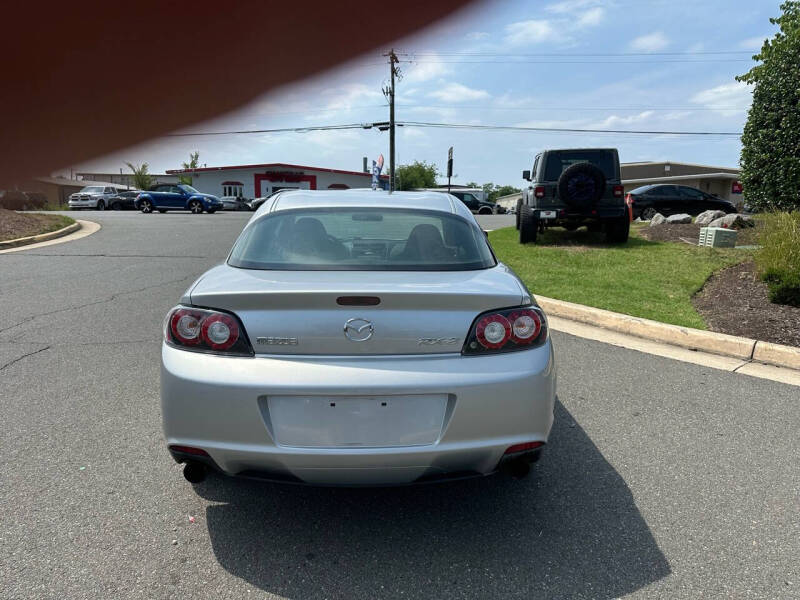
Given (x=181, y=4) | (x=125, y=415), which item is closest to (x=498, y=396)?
(x=181, y=4)

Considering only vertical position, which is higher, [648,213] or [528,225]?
[528,225]

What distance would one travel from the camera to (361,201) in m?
3.47

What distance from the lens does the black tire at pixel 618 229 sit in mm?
10445

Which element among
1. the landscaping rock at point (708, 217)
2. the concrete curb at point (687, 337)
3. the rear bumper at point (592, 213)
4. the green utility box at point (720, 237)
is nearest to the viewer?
the concrete curb at point (687, 337)

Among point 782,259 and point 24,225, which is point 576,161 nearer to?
point 782,259

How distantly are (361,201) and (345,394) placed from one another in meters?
1.76

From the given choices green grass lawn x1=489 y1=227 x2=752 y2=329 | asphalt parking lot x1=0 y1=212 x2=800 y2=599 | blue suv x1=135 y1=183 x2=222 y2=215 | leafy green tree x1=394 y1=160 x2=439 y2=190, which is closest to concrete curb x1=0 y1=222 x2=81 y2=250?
asphalt parking lot x1=0 y1=212 x2=800 y2=599

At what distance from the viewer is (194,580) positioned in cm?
200

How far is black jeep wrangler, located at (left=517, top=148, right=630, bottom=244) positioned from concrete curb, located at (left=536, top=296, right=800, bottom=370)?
15.0ft

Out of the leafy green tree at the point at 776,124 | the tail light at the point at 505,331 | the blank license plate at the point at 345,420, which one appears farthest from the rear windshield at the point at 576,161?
the blank license plate at the point at 345,420

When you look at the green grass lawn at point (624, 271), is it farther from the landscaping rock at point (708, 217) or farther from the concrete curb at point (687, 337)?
the landscaping rock at point (708, 217)

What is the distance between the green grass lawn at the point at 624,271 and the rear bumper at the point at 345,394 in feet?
13.0

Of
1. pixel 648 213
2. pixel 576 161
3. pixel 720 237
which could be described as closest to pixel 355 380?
pixel 720 237

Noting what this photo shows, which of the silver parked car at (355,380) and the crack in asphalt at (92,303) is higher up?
the silver parked car at (355,380)
